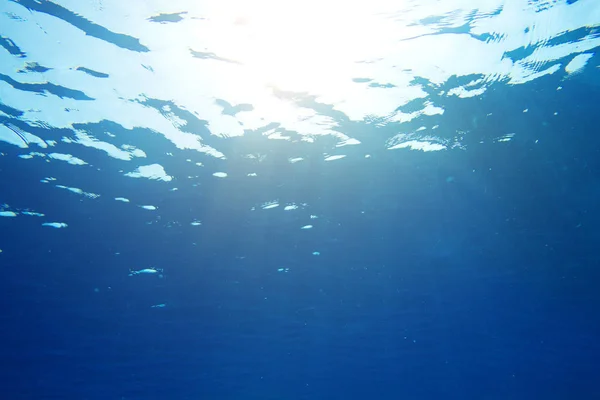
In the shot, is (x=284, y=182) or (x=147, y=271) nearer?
(x=284, y=182)

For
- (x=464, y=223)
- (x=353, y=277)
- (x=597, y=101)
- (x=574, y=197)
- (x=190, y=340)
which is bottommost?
(x=190, y=340)

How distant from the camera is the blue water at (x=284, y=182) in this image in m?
9.75

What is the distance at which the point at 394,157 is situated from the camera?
45.5 feet

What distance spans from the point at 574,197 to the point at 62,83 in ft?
57.7

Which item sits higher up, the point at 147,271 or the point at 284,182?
the point at 284,182

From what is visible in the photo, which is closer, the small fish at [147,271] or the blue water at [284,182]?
the blue water at [284,182]

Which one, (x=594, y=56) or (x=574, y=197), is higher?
(x=594, y=56)

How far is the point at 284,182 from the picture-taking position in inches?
571

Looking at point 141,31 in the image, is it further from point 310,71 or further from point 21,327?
point 21,327

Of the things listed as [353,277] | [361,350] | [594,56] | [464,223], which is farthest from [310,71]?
[361,350]

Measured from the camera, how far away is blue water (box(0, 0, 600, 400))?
9.75m

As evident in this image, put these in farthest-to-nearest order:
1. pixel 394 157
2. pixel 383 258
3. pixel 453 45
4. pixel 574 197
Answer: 1. pixel 383 258
2. pixel 574 197
3. pixel 394 157
4. pixel 453 45

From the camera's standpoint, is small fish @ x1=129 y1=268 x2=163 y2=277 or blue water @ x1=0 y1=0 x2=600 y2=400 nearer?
blue water @ x1=0 y1=0 x2=600 y2=400

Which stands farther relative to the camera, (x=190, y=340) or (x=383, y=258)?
(x=190, y=340)
